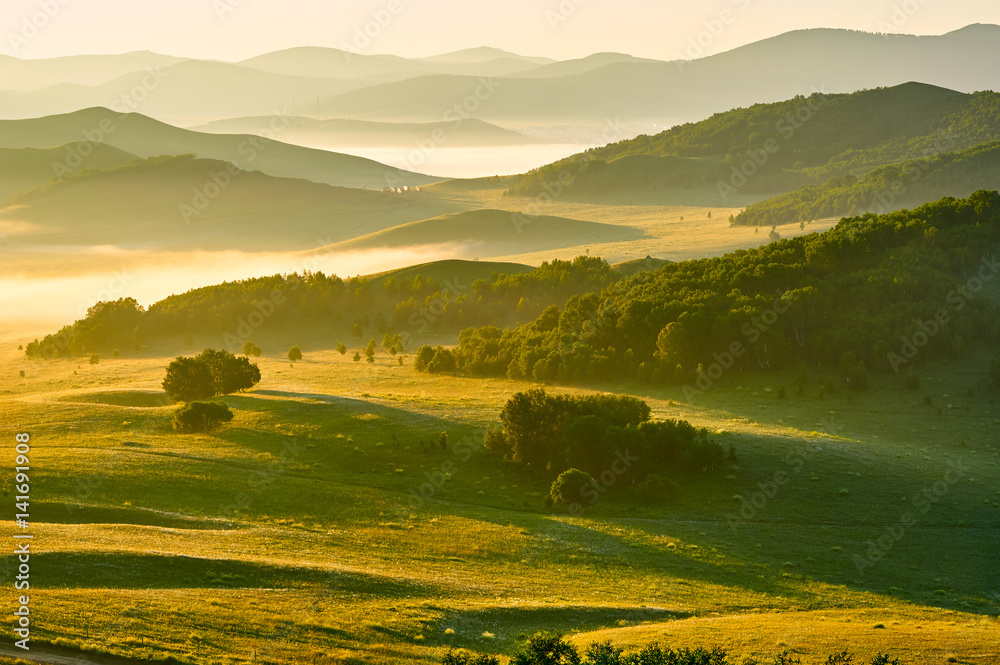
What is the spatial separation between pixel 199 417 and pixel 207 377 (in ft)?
30.4

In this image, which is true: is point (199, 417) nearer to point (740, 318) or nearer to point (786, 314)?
point (740, 318)

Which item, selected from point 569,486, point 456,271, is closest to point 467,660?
point 569,486

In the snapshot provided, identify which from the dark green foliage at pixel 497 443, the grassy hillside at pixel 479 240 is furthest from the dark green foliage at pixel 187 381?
the grassy hillside at pixel 479 240

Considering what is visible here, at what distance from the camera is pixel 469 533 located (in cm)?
4431

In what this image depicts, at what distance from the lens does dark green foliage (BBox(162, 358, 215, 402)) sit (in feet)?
224

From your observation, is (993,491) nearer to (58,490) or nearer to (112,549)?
(112,549)

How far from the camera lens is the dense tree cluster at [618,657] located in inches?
1043

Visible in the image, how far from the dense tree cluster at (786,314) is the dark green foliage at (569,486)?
27.8 meters

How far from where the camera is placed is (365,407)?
65062mm

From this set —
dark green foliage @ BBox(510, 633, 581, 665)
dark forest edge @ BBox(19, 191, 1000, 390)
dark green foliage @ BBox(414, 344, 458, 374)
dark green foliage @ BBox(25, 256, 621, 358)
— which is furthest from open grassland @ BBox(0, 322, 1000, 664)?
dark green foliage @ BBox(25, 256, 621, 358)

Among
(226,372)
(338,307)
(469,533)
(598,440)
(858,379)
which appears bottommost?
(469,533)

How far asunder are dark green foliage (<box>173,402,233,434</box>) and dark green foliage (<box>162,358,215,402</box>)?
6632 mm

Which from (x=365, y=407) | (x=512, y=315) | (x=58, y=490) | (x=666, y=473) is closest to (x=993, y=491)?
(x=666, y=473)

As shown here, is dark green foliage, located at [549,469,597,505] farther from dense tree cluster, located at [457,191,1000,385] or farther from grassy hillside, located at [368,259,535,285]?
grassy hillside, located at [368,259,535,285]
